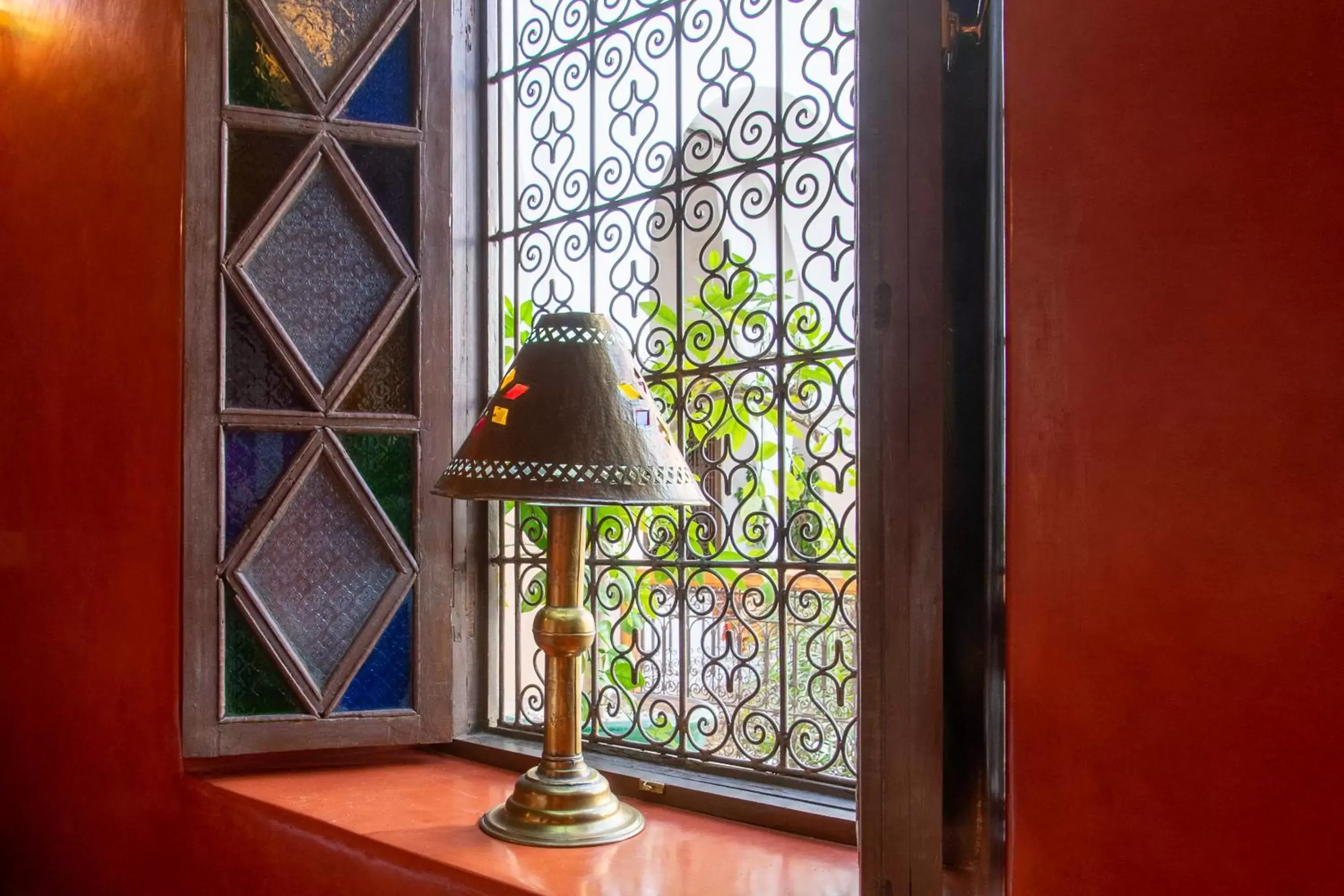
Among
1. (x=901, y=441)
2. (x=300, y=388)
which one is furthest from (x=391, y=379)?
(x=901, y=441)

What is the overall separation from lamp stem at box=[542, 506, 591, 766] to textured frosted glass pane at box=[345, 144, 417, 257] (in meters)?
0.89

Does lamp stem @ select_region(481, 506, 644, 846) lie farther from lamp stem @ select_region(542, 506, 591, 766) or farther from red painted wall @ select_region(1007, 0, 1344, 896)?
red painted wall @ select_region(1007, 0, 1344, 896)

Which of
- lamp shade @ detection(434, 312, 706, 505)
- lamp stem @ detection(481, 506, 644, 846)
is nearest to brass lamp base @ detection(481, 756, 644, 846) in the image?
lamp stem @ detection(481, 506, 644, 846)

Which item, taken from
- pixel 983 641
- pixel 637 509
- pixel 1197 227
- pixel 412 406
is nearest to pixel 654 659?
pixel 637 509

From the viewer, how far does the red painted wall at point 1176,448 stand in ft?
3.28

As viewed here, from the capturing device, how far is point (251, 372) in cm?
247

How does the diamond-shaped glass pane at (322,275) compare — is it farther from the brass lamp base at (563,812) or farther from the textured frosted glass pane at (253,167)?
the brass lamp base at (563,812)

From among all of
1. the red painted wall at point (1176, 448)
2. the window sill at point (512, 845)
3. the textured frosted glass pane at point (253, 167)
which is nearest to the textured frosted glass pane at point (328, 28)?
the textured frosted glass pane at point (253, 167)

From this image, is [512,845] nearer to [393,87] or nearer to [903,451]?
[903,451]

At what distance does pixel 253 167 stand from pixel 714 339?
45.0 inches

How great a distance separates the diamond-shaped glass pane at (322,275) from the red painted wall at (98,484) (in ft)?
0.74

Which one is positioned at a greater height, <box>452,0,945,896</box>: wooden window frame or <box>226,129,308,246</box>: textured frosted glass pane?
<box>226,129,308,246</box>: textured frosted glass pane

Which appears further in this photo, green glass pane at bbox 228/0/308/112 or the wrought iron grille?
green glass pane at bbox 228/0/308/112

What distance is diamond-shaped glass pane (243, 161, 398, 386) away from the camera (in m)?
2.46
